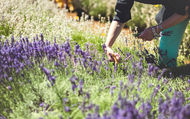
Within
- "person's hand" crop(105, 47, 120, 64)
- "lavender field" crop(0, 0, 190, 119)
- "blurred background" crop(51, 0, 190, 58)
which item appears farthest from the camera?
"blurred background" crop(51, 0, 190, 58)

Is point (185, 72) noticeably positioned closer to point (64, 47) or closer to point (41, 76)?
point (64, 47)

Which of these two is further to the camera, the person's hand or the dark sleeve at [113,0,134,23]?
the dark sleeve at [113,0,134,23]

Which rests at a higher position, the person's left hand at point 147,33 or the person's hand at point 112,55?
the person's left hand at point 147,33

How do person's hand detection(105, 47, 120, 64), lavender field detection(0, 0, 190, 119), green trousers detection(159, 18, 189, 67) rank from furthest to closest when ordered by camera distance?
green trousers detection(159, 18, 189, 67) < person's hand detection(105, 47, 120, 64) < lavender field detection(0, 0, 190, 119)

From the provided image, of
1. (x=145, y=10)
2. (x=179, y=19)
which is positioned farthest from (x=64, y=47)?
(x=145, y=10)

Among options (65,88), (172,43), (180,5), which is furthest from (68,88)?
(172,43)

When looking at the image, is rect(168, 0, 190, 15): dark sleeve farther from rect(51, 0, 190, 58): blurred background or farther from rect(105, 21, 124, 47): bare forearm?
rect(51, 0, 190, 58): blurred background

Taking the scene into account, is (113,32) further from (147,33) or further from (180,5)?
(180,5)

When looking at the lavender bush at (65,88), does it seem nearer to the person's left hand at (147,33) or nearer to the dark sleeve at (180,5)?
the person's left hand at (147,33)

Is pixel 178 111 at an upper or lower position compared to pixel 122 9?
lower

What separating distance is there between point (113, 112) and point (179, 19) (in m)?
1.47

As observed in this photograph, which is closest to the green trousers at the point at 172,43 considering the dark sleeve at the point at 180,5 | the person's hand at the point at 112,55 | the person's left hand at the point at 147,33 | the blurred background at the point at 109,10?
the dark sleeve at the point at 180,5

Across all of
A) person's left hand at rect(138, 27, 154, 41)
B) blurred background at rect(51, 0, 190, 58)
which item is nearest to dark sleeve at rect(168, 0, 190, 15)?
person's left hand at rect(138, 27, 154, 41)

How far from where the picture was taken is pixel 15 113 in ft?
4.79
